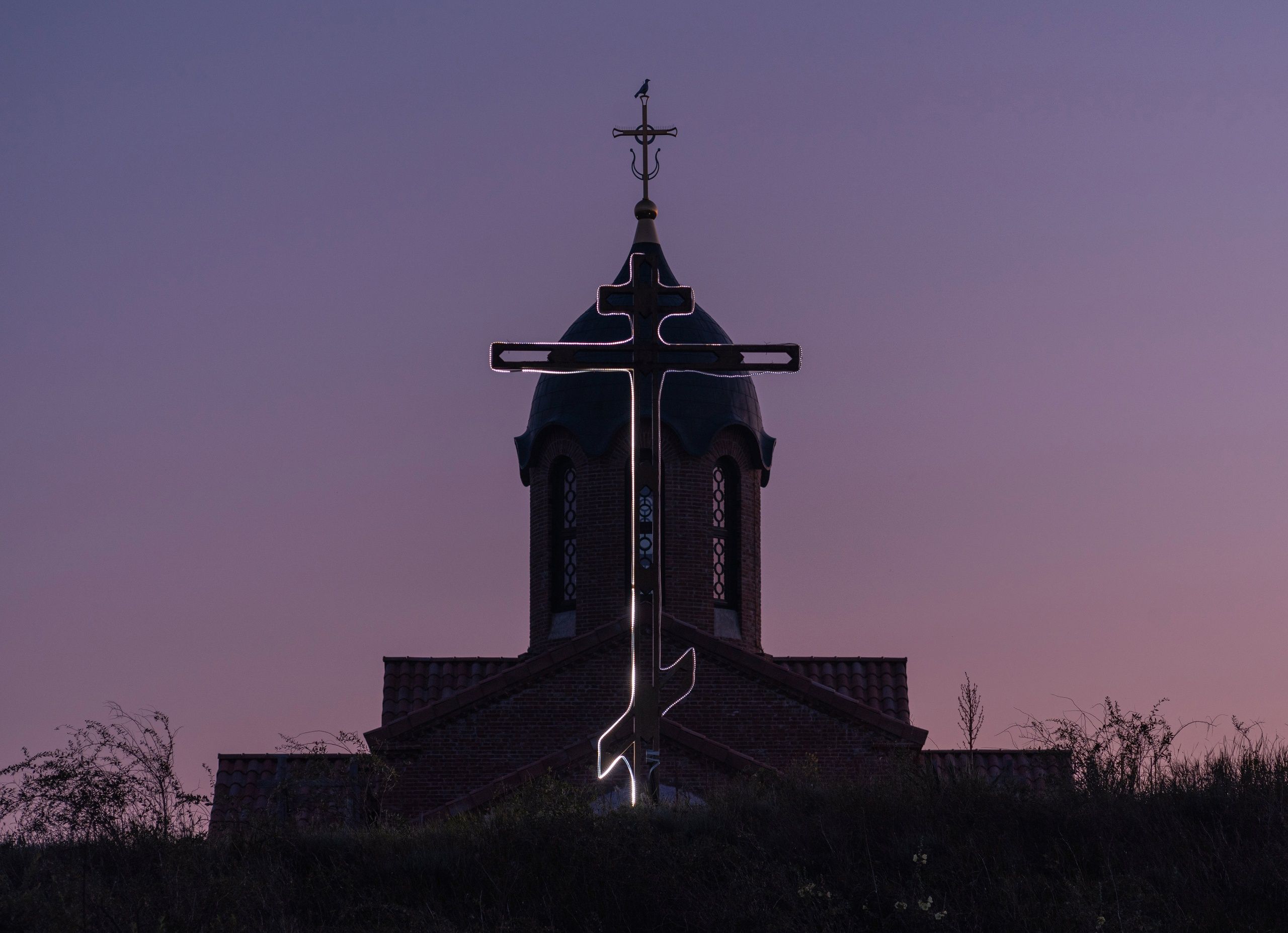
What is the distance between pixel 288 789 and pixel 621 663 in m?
7.58

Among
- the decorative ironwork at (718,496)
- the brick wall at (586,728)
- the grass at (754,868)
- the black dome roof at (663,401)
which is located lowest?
the grass at (754,868)

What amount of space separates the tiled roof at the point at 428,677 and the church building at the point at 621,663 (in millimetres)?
29

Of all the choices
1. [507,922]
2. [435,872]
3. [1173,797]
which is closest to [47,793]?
[435,872]

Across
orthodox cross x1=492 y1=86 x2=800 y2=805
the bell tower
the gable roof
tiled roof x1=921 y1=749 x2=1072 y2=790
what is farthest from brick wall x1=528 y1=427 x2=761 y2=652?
orthodox cross x1=492 y1=86 x2=800 y2=805

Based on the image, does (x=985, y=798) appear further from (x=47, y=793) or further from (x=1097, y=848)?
(x=47, y=793)

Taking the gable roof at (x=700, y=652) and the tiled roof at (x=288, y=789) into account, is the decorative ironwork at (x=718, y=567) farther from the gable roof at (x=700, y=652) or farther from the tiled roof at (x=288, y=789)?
the tiled roof at (x=288, y=789)

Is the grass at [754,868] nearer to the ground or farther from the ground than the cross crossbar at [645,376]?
nearer to the ground

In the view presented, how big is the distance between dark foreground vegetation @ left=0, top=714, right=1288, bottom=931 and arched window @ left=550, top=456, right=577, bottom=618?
42.9 feet

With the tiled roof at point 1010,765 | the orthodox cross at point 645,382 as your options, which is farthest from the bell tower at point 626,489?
the orthodox cross at point 645,382

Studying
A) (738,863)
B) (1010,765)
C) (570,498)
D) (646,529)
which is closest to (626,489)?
(570,498)

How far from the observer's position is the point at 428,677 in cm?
2612

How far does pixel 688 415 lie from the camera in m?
27.1

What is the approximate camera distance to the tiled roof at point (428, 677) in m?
25.5

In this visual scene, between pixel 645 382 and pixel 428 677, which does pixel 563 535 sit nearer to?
pixel 428 677
